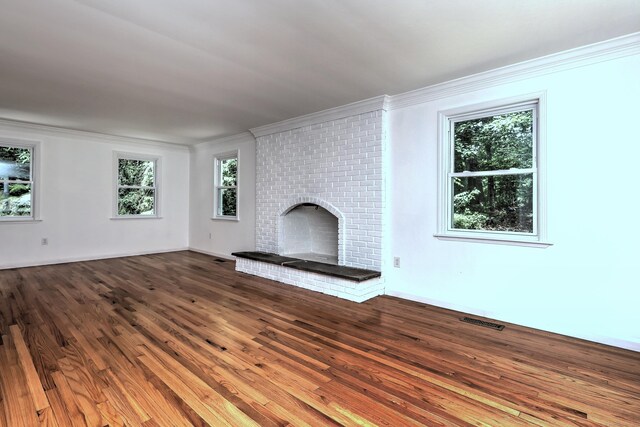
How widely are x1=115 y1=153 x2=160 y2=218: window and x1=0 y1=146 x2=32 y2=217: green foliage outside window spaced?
1.29m

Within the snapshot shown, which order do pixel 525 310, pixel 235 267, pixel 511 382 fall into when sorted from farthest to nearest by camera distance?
pixel 235 267 → pixel 525 310 → pixel 511 382

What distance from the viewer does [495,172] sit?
10.5 ft

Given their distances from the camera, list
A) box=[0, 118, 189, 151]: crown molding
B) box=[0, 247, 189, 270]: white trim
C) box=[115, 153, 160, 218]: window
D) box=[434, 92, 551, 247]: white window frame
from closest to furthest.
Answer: box=[434, 92, 551, 247]: white window frame
box=[0, 118, 189, 151]: crown molding
box=[0, 247, 189, 270]: white trim
box=[115, 153, 160, 218]: window

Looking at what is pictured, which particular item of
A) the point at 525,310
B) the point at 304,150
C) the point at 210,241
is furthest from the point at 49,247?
the point at 525,310

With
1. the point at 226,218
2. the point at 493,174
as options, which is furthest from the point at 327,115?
the point at 226,218

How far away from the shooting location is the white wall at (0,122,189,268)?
17.6 feet

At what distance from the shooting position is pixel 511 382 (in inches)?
80.0

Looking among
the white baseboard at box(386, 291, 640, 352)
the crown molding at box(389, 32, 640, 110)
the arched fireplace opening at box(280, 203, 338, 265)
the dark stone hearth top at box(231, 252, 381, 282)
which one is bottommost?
the white baseboard at box(386, 291, 640, 352)

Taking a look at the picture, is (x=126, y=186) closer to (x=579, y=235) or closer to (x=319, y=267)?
(x=319, y=267)

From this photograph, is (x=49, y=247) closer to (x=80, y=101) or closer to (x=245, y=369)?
(x=80, y=101)

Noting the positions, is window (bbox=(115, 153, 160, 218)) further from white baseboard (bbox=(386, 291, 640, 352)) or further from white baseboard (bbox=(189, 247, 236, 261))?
white baseboard (bbox=(386, 291, 640, 352))

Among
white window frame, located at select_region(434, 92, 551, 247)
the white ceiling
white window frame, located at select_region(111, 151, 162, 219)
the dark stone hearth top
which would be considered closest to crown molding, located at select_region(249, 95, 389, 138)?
the white ceiling

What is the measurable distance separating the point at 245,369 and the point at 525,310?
2485 millimetres

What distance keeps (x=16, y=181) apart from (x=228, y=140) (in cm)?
339
